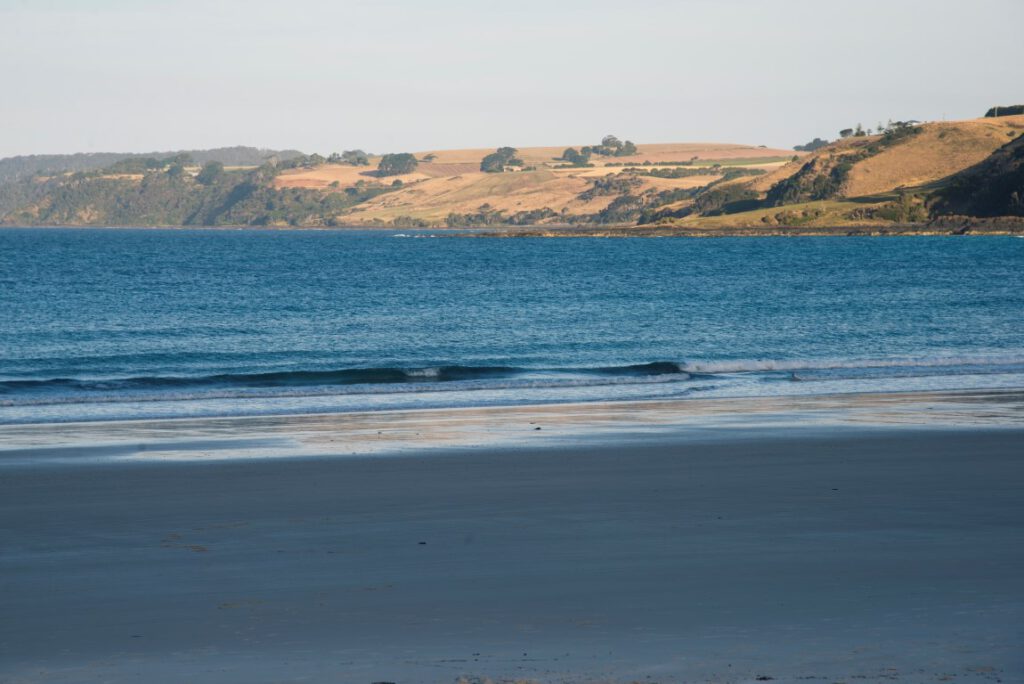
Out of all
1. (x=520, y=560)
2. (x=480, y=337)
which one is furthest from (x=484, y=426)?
(x=480, y=337)

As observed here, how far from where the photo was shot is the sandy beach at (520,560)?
8531mm

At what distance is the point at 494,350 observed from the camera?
129ft

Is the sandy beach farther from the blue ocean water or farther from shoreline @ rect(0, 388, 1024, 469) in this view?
the blue ocean water

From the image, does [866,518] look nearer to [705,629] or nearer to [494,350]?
[705,629]

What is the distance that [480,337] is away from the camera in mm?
43625

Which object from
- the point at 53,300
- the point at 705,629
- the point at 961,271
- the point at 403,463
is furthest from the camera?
the point at 961,271

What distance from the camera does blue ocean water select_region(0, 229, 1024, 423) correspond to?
93.3ft

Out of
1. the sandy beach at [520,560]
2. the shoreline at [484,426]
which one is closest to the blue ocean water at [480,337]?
the shoreline at [484,426]

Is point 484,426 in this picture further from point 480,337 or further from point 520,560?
point 480,337

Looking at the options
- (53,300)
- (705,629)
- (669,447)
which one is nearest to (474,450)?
(669,447)

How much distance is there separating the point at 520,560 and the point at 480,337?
32437 mm

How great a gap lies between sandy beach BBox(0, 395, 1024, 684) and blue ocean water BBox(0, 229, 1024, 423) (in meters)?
8.65

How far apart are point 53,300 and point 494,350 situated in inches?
1315

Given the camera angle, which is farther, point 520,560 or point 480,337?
point 480,337
